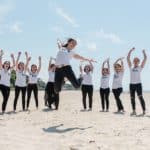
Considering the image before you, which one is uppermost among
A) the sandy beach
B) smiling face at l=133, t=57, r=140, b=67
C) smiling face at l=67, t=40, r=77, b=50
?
smiling face at l=67, t=40, r=77, b=50

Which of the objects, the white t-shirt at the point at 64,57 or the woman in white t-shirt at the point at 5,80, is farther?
the woman in white t-shirt at the point at 5,80

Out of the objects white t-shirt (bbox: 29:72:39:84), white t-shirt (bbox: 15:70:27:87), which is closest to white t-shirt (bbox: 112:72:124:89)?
white t-shirt (bbox: 29:72:39:84)

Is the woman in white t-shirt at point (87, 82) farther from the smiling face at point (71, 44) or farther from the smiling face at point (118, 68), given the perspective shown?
the smiling face at point (71, 44)

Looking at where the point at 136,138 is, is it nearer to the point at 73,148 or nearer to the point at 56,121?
the point at 73,148

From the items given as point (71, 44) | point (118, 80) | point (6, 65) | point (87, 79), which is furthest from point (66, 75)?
point (87, 79)

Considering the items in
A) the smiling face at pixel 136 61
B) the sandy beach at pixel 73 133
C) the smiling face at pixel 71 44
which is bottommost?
the sandy beach at pixel 73 133

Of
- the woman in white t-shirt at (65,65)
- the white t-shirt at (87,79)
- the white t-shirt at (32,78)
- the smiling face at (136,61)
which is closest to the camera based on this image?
the woman in white t-shirt at (65,65)

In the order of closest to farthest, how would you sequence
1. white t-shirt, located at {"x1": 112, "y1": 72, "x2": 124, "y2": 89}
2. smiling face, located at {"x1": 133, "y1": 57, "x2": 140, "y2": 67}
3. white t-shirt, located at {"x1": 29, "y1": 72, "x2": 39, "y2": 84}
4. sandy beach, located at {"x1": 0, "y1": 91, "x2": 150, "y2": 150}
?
1. sandy beach, located at {"x1": 0, "y1": 91, "x2": 150, "y2": 150}
2. smiling face, located at {"x1": 133, "y1": 57, "x2": 140, "y2": 67}
3. white t-shirt, located at {"x1": 112, "y1": 72, "x2": 124, "y2": 89}
4. white t-shirt, located at {"x1": 29, "y1": 72, "x2": 39, "y2": 84}

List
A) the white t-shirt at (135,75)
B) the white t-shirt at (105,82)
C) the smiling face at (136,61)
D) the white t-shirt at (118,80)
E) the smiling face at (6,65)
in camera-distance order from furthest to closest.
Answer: the white t-shirt at (105,82) → the white t-shirt at (118,80) → the smiling face at (6,65) → the white t-shirt at (135,75) → the smiling face at (136,61)

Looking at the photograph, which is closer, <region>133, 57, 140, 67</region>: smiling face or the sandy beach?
the sandy beach

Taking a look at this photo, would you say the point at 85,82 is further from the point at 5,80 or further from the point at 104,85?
the point at 5,80

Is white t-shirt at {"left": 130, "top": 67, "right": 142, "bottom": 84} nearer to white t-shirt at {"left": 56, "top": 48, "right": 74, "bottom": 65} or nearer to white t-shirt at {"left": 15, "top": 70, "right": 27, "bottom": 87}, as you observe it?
white t-shirt at {"left": 56, "top": 48, "right": 74, "bottom": 65}

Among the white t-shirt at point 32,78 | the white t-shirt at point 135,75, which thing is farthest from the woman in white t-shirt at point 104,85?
the white t-shirt at point 32,78

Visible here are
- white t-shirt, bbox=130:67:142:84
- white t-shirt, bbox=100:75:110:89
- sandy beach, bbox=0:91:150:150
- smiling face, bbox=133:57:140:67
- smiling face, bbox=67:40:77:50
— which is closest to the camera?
sandy beach, bbox=0:91:150:150
